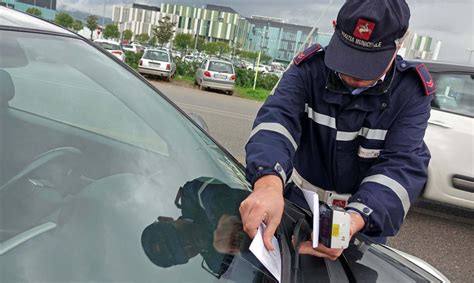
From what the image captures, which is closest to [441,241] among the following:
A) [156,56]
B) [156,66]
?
[156,66]

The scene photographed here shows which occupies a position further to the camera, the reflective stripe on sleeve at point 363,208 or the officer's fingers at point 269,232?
the reflective stripe on sleeve at point 363,208

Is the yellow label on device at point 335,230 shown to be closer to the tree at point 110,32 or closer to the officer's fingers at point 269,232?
the officer's fingers at point 269,232

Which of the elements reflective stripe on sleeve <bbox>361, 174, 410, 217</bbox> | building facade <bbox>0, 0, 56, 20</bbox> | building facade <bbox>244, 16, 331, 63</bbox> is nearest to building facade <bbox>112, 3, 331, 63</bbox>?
building facade <bbox>244, 16, 331, 63</bbox>

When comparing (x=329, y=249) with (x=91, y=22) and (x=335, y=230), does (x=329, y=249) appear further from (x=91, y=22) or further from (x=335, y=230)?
(x=91, y=22)

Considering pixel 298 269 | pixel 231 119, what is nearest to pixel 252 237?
pixel 298 269

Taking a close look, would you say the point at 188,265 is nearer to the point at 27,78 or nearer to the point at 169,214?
the point at 169,214

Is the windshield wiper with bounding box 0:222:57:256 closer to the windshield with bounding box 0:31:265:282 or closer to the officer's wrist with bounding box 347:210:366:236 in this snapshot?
the windshield with bounding box 0:31:265:282

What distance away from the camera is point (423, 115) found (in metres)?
1.69

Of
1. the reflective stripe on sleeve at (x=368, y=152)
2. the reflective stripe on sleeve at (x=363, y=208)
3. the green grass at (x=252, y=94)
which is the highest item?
the reflective stripe on sleeve at (x=368, y=152)

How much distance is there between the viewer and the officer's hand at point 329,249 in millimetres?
1348

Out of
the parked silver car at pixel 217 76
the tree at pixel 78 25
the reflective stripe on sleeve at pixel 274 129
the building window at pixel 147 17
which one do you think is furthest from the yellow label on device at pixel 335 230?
the building window at pixel 147 17

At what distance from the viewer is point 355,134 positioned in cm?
173

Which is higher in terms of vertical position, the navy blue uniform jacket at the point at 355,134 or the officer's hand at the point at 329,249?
the navy blue uniform jacket at the point at 355,134

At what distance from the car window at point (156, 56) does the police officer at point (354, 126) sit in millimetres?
15949
